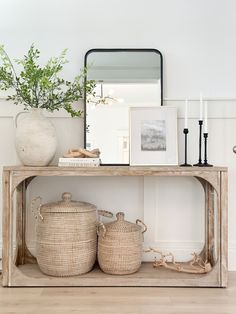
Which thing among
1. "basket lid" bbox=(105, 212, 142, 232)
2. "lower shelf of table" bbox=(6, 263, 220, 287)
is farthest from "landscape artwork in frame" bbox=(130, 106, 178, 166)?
"lower shelf of table" bbox=(6, 263, 220, 287)

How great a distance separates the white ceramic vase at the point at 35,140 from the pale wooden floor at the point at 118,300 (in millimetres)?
753

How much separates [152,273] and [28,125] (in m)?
1.17

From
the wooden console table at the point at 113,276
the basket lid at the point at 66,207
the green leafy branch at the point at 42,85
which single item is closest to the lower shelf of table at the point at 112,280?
the wooden console table at the point at 113,276

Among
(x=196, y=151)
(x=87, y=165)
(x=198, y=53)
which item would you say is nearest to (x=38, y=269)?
(x=87, y=165)

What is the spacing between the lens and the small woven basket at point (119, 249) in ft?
7.06

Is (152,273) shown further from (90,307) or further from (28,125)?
(28,125)

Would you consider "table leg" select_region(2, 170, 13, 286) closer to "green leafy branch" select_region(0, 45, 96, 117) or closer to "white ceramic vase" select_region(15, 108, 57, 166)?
"white ceramic vase" select_region(15, 108, 57, 166)

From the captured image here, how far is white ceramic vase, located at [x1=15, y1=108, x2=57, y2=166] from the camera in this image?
7.22 ft

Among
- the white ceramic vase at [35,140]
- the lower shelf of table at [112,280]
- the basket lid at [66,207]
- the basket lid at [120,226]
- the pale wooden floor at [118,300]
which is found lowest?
the pale wooden floor at [118,300]

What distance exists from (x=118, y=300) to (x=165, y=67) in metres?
1.51

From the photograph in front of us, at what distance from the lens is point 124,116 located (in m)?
2.46

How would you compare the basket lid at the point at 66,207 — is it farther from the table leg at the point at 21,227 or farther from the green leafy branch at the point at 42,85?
the green leafy branch at the point at 42,85

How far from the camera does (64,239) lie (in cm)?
211

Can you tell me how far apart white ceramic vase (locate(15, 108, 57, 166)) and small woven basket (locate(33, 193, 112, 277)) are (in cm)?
30
